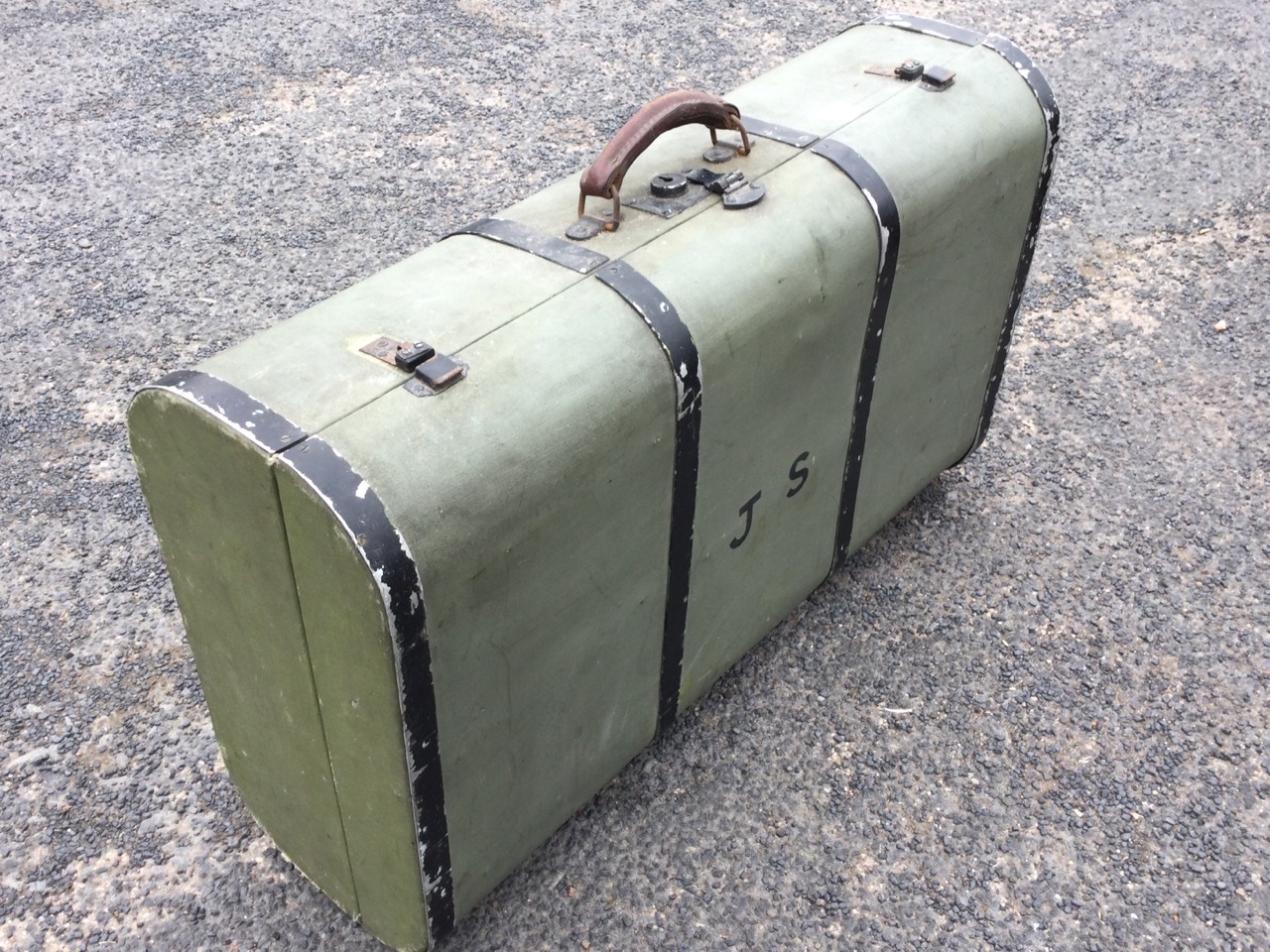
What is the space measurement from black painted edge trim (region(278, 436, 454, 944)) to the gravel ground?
639 mm

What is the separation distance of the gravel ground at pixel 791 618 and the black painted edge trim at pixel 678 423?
45 cm

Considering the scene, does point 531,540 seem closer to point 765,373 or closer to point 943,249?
point 765,373

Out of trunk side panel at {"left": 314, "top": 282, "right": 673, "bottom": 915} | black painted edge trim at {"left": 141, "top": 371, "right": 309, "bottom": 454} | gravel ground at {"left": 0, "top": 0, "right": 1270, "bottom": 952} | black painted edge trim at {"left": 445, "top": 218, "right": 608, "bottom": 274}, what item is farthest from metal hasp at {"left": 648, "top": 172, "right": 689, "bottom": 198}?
gravel ground at {"left": 0, "top": 0, "right": 1270, "bottom": 952}

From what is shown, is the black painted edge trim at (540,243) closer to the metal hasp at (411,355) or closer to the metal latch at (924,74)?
the metal hasp at (411,355)

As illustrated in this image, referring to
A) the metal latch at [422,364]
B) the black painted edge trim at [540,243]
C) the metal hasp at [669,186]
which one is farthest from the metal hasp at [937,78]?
the metal latch at [422,364]

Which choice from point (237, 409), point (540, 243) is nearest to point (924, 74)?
point (540, 243)

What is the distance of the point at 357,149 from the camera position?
4406mm

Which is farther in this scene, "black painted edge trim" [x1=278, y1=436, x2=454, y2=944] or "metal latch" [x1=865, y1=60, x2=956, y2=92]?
"metal latch" [x1=865, y1=60, x2=956, y2=92]

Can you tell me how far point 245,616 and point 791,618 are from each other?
136 cm

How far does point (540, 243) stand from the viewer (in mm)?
1964

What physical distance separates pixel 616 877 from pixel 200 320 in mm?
2231

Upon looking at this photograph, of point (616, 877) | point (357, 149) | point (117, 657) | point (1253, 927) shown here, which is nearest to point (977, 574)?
point (1253, 927)

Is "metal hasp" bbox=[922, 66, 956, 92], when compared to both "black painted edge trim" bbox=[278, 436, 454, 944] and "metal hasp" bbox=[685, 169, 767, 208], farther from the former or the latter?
"black painted edge trim" bbox=[278, 436, 454, 944]

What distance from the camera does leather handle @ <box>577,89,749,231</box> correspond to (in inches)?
76.9
